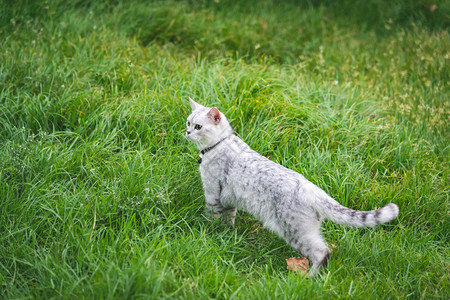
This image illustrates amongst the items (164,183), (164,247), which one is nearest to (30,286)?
(164,247)

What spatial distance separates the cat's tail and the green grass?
40 cm

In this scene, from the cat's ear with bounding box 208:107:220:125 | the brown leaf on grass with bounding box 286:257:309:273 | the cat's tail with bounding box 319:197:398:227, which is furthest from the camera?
the cat's ear with bounding box 208:107:220:125

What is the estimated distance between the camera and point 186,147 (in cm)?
409

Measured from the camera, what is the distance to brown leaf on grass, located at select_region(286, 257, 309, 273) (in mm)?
3064

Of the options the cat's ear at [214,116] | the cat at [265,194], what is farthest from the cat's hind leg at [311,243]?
the cat's ear at [214,116]

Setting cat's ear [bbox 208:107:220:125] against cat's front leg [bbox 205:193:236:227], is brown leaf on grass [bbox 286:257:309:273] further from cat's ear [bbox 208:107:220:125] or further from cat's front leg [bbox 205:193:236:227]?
cat's ear [bbox 208:107:220:125]

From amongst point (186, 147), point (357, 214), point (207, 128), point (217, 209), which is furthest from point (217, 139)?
point (357, 214)

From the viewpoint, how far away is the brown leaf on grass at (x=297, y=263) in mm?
3064

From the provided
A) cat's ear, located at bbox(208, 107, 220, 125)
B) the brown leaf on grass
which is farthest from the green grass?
cat's ear, located at bbox(208, 107, 220, 125)

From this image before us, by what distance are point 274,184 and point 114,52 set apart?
3.26 m

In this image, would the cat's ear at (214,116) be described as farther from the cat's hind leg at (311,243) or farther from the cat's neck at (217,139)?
the cat's hind leg at (311,243)

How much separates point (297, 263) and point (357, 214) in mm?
659

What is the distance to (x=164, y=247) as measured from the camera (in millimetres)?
2826

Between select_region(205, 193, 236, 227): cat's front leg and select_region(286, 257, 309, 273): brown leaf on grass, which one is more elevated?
select_region(205, 193, 236, 227): cat's front leg
